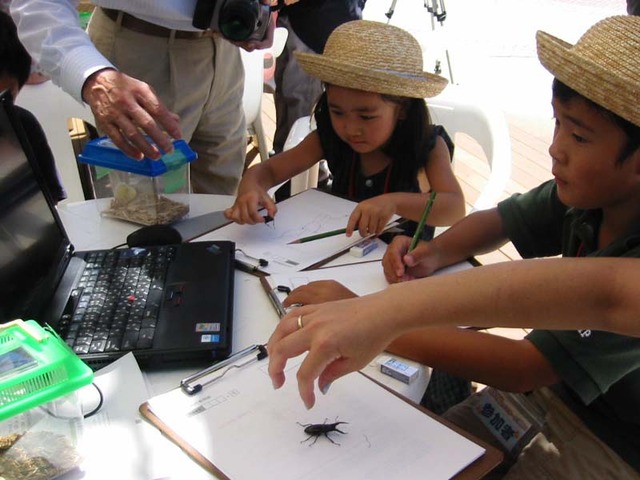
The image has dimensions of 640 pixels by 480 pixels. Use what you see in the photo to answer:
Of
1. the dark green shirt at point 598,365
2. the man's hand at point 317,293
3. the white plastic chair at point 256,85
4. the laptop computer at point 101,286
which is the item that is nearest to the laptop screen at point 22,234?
the laptop computer at point 101,286

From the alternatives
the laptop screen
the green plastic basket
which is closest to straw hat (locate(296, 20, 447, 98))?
the laptop screen

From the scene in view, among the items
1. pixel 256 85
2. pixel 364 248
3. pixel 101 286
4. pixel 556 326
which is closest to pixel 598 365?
pixel 556 326

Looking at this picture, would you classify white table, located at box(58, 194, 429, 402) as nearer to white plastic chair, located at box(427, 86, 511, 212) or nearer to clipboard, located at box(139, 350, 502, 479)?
clipboard, located at box(139, 350, 502, 479)

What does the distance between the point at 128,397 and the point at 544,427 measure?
62 cm

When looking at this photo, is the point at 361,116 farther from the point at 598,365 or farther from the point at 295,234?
the point at 598,365

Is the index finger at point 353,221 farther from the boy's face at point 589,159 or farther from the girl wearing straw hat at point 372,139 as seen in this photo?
the boy's face at point 589,159

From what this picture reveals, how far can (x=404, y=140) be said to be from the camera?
1.57 m

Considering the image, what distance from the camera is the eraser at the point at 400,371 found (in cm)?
81

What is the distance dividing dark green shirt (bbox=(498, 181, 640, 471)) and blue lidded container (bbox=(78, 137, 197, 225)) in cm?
78

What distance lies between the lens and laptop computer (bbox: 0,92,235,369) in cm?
83

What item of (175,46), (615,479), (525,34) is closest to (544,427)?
(615,479)

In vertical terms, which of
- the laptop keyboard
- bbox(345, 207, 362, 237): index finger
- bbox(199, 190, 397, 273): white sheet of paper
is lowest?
bbox(199, 190, 397, 273): white sheet of paper

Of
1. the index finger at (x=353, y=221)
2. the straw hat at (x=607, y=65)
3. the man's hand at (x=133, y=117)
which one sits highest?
the straw hat at (x=607, y=65)

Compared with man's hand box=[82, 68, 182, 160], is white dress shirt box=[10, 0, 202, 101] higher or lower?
higher
